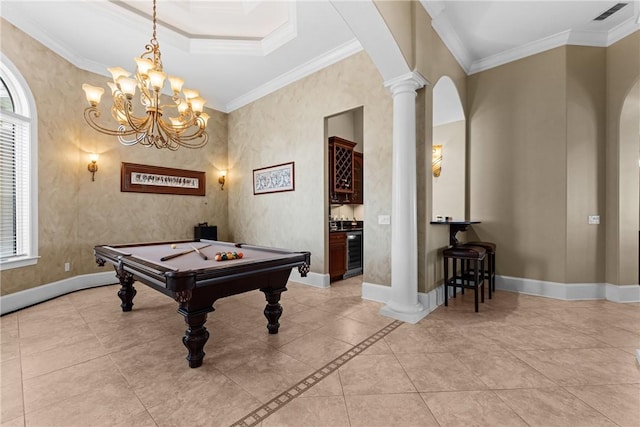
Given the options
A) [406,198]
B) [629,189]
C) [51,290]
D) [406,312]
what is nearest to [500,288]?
[629,189]

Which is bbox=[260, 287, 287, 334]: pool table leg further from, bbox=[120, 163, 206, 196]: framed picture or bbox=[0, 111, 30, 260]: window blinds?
bbox=[120, 163, 206, 196]: framed picture

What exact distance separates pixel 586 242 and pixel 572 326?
1.57 meters

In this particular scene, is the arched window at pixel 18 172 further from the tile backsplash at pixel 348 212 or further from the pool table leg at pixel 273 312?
the tile backsplash at pixel 348 212

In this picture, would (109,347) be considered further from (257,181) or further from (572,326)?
(572,326)

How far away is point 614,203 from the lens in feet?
12.2

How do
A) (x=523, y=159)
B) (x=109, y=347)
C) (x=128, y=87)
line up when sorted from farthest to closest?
(x=523, y=159) < (x=128, y=87) < (x=109, y=347)

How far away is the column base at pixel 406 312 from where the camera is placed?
306cm

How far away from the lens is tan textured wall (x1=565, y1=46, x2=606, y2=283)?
3.79m

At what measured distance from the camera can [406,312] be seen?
3.12 metres

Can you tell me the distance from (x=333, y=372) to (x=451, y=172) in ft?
12.9

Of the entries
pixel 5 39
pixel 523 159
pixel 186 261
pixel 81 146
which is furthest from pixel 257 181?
pixel 523 159

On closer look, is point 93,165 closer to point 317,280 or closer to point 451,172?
point 317,280

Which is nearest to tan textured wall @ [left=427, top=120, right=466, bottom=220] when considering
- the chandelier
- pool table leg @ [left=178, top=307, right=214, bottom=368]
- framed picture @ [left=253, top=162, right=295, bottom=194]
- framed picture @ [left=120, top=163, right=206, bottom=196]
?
framed picture @ [left=253, top=162, right=295, bottom=194]

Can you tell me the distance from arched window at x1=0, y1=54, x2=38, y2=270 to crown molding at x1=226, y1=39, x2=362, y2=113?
127 inches
